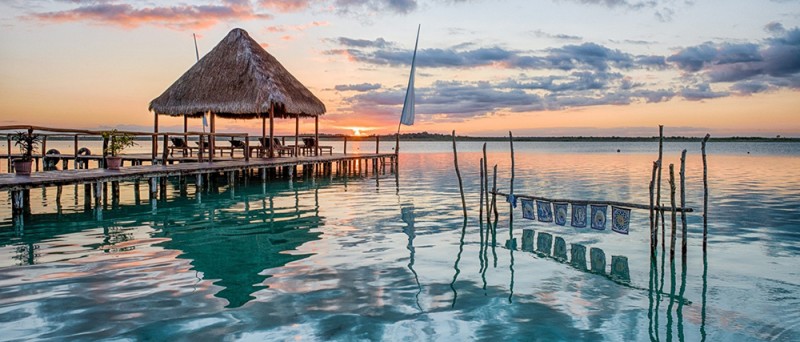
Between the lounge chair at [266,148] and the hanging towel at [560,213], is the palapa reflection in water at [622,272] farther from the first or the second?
the lounge chair at [266,148]

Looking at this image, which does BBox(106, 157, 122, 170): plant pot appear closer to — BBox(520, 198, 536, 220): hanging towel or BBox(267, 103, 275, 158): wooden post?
BBox(267, 103, 275, 158): wooden post

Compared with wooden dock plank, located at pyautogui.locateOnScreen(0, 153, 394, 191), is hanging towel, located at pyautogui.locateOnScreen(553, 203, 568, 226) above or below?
below

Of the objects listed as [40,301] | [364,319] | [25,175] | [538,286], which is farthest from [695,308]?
[25,175]

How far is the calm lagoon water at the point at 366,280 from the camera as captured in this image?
5477mm

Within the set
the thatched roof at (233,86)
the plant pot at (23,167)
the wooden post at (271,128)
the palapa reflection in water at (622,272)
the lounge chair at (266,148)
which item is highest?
the thatched roof at (233,86)

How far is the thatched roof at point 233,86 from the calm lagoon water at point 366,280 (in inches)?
250

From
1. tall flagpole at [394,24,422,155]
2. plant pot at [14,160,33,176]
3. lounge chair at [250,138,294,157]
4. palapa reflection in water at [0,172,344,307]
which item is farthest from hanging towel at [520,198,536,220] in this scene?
lounge chair at [250,138,294,157]

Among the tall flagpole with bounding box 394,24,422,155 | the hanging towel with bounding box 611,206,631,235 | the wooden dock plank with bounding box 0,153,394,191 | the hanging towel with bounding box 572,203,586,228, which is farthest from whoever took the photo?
the tall flagpole with bounding box 394,24,422,155

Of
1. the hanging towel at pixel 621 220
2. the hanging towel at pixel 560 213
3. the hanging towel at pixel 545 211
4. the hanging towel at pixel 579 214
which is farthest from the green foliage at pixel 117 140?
the hanging towel at pixel 621 220

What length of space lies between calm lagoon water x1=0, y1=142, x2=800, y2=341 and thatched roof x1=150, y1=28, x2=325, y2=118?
6.36 m

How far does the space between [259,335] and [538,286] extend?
11.2 feet

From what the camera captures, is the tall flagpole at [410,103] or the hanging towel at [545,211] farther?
the tall flagpole at [410,103]

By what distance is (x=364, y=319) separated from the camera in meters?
5.66

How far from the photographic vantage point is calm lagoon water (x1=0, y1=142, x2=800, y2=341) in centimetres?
548
